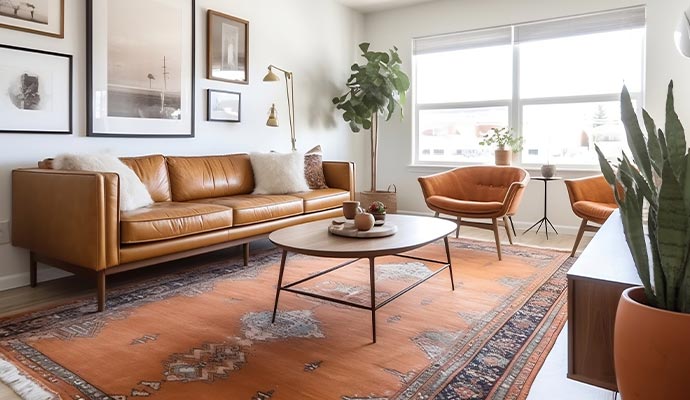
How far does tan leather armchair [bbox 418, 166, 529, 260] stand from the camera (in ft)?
12.6

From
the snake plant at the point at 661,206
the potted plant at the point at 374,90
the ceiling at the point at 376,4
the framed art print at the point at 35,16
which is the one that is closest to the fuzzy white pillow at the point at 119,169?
the framed art print at the point at 35,16

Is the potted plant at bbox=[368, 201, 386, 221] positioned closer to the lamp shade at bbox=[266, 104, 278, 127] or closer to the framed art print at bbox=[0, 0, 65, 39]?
the lamp shade at bbox=[266, 104, 278, 127]

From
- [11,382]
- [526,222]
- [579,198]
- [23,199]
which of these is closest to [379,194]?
[526,222]

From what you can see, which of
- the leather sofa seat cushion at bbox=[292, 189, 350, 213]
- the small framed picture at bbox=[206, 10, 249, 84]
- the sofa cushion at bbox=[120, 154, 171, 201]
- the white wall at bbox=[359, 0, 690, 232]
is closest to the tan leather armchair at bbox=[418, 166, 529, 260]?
the leather sofa seat cushion at bbox=[292, 189, 350, 213]

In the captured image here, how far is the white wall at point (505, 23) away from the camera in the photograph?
4.32m

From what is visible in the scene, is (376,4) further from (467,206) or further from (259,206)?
(259,206)

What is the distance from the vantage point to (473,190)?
14.6 ft

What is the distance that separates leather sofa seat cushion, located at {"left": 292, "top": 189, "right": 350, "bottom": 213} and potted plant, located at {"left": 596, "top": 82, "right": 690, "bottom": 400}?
8.94 ft

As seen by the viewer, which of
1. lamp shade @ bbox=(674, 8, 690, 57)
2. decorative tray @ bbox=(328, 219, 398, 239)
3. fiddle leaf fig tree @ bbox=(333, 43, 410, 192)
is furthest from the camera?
fiddle leaf fig tree @ bbox=(333, 43, 410, 192)

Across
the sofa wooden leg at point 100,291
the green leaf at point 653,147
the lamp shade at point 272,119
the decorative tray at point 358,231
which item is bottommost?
the sofa wooden leg at point 100,291

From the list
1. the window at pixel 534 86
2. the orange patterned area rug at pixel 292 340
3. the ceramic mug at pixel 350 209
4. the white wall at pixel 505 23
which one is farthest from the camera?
the window at pixel 534 86

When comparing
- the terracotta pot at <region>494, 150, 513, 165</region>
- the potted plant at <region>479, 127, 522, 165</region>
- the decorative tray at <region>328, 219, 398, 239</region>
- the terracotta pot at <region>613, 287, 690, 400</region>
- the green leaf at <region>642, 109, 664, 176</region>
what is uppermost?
the potted plant at <region>479, 127, 522, 165</region>

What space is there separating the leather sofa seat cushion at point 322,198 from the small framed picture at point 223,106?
100 cm

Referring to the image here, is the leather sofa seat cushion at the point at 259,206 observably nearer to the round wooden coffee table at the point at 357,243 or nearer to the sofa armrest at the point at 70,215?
the round wooden coffee table at the point at 357,243
